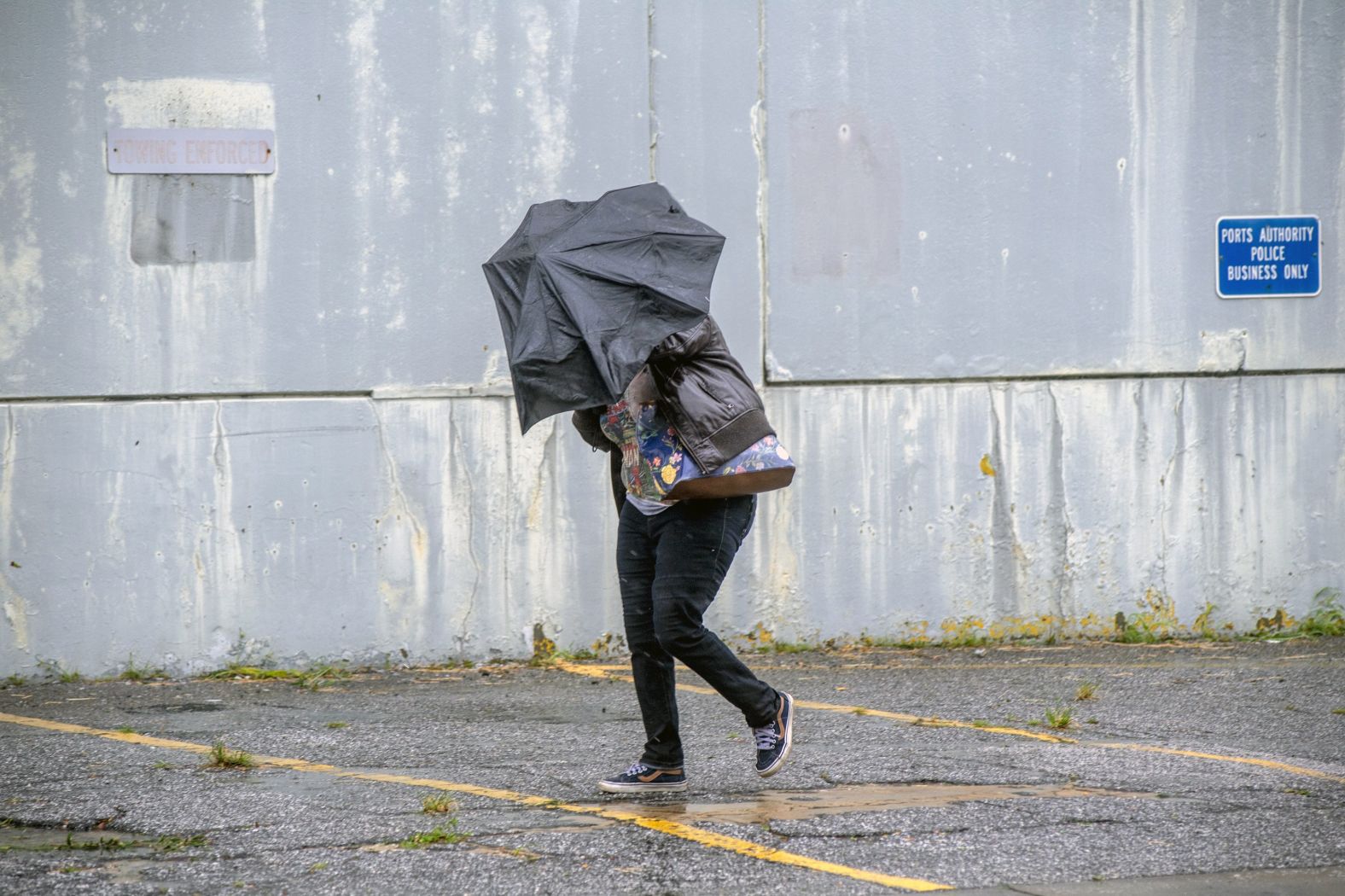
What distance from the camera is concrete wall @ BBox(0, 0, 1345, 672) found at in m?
7.10

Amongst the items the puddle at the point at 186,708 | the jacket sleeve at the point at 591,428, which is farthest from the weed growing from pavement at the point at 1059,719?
the puddle at the point at 186,708

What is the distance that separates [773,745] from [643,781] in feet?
1.55

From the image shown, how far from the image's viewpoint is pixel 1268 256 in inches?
315

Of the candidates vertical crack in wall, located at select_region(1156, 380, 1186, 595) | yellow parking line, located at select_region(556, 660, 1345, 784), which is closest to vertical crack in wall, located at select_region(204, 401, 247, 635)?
yellow parking line, located at select_region(556, 660, 1345, 784)

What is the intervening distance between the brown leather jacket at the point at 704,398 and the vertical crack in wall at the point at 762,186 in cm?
314

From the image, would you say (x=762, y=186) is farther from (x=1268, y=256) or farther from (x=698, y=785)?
(x=698, y=785)

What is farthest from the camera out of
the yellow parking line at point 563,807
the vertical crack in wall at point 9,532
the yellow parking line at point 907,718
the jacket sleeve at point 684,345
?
the vertical crack in wall at point 9,532

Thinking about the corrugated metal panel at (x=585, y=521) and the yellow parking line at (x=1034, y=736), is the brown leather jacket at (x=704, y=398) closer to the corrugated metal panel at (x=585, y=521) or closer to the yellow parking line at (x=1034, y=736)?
the yellow parking line at (x=1034, y=736)

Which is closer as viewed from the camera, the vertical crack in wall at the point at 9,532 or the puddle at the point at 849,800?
the puddle at the point at 849,800

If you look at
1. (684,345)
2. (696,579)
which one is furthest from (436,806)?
(684,345)

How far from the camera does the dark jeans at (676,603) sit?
450 centimetres

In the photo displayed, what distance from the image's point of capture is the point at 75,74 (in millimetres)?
7043

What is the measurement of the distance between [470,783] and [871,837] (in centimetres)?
153

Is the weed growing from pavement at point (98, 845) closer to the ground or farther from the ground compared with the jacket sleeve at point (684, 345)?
closer to the ground
